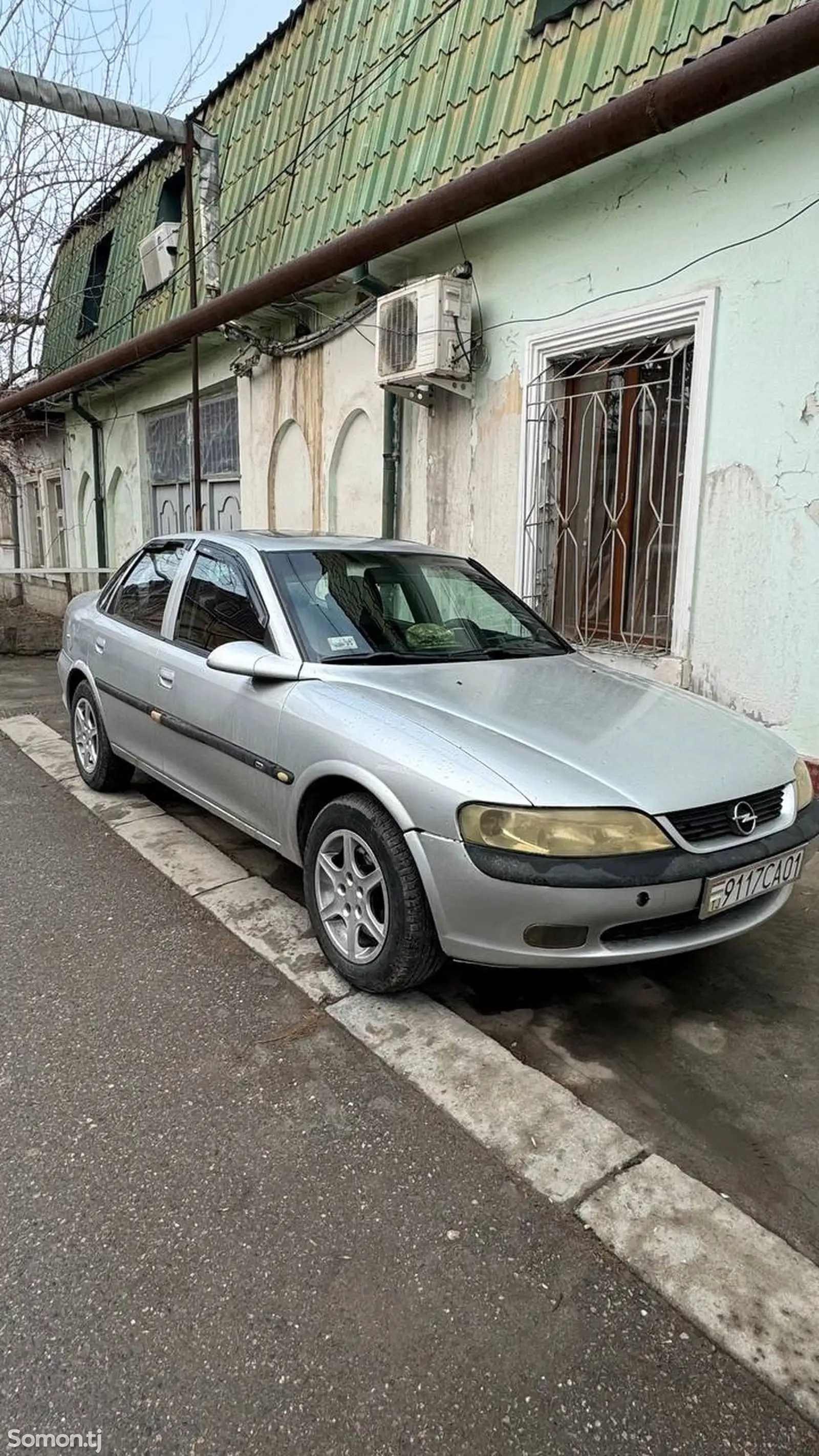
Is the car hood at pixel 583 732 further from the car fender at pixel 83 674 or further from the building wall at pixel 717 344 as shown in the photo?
the car fender at pixel 83 674

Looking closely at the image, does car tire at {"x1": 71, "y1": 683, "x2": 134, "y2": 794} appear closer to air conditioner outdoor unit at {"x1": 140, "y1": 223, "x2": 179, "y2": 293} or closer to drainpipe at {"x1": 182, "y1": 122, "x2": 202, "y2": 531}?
drainpipe at {"x1": 182, "y1": 122, "x2": 202, "y2": 531}

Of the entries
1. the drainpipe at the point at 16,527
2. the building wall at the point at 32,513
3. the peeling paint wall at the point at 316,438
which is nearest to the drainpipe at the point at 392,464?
the peeling paint wall at the point at 316,438

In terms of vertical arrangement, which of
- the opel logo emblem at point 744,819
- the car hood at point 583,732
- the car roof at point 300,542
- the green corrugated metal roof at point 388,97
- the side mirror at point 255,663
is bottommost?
the opel logo emblem at point 744,819

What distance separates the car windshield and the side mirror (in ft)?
0.33

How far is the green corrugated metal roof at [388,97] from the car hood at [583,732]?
11.5ft

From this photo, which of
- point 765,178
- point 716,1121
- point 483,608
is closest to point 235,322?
point 765,178

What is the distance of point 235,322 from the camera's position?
8.88 meters

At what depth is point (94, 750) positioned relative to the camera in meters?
5.14

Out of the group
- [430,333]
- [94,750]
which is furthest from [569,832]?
[430,333]

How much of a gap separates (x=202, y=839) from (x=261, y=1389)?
9.88 feet

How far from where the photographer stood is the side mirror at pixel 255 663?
3.27m

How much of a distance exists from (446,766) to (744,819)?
95cm

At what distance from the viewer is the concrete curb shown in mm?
1781

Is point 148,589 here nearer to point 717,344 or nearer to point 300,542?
point 300,542
